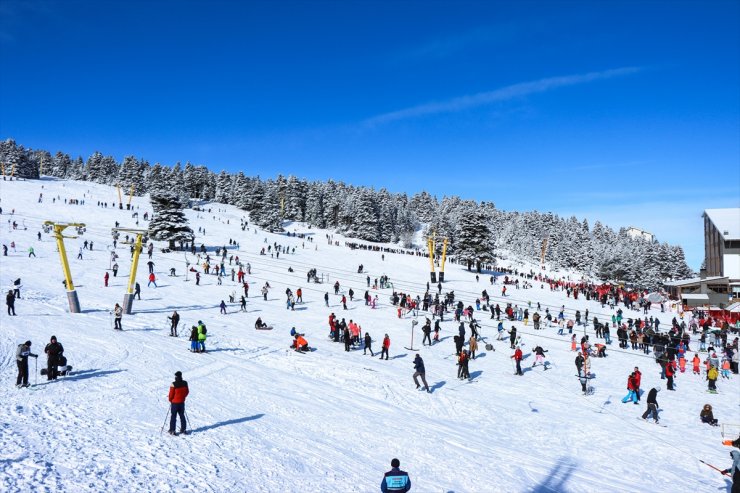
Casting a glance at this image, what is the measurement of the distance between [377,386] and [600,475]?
7869 mm

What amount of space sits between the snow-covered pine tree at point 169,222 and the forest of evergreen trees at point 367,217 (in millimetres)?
1349

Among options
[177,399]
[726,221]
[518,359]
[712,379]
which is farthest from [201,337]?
[726,221]

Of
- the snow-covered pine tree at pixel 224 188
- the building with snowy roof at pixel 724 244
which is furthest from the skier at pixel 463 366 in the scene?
the snow-covered pine tree at pixel 224 188

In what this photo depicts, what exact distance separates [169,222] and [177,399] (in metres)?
44.9

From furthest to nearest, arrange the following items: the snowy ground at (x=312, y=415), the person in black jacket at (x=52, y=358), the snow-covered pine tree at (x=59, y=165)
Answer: the snow-covered pine tree at (x=59, y=165) → the person in black jacket at (x=52, y=358) → the snowy ground at (x=312, y=415)

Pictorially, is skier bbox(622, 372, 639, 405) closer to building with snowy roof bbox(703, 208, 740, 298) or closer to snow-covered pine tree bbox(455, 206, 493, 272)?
snow-covered pine tree bbox(455, 206, 493, 272)

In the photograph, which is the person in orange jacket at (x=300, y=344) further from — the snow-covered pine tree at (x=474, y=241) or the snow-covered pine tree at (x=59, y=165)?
the snow-covered pine tree at (x=59, y=165)

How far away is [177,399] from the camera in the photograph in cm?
1053

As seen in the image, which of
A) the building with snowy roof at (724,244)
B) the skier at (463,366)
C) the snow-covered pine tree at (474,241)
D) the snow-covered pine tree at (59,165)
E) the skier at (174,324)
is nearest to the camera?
the skier at (463,366)

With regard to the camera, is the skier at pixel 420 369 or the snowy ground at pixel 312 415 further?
the skier at pixel 420 369

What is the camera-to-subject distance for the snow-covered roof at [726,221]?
2355 inches

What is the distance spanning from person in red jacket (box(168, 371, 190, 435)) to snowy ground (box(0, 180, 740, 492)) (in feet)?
1.16

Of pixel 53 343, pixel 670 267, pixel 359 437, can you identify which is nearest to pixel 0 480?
pixel 53 343

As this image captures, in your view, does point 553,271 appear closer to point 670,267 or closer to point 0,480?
point 670,267
